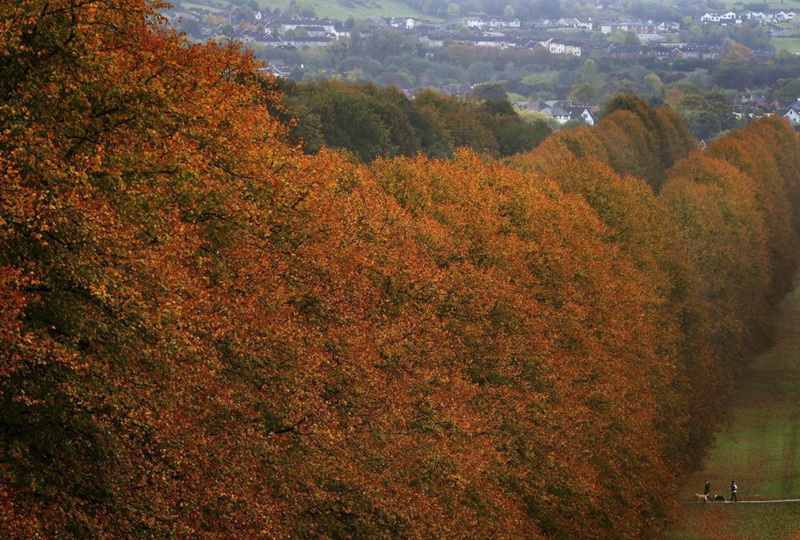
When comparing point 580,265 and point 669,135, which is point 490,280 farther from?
point 669,135

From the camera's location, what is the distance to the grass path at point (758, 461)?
64375 mm

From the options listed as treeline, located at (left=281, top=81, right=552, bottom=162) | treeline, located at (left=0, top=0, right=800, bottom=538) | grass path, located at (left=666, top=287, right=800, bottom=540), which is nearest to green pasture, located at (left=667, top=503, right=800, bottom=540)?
grass path, located at (left=666, top=287, right=800, bottom=540)

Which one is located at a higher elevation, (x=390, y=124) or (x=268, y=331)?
(x=268, y=331)

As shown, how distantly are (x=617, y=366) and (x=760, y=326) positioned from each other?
52647 millimetres

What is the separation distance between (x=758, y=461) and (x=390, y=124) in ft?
251

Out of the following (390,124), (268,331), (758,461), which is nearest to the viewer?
(268,331)

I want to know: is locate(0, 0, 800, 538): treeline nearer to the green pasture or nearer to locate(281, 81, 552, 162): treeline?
the green pasture

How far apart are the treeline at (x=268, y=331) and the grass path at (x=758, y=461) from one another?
3.87 metres

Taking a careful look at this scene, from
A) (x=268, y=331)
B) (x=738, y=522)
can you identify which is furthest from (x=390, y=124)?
(x=268, y=331)

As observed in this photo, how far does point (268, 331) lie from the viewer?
31.0 metres

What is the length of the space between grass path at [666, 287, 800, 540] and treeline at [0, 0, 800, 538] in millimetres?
3869

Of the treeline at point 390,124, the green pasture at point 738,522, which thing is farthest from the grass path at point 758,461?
the treeline at point 390,124

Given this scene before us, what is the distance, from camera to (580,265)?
2415 inches

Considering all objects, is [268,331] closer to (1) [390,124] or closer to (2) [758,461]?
(2) [758,461]
